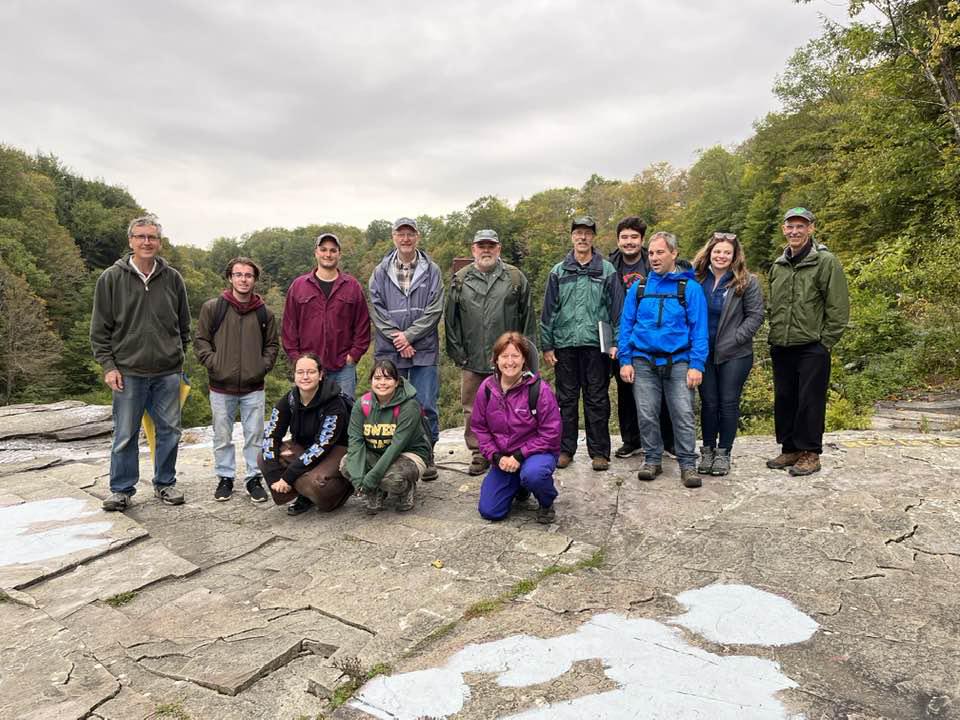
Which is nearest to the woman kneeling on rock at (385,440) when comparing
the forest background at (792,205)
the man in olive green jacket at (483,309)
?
the man in olive green jacket at (483,309)

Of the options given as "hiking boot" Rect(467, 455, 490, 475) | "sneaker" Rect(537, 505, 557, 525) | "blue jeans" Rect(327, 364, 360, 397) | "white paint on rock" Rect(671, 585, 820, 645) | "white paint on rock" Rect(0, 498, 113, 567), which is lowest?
"white paint on rock" Rect(671, 585, 820, 645)

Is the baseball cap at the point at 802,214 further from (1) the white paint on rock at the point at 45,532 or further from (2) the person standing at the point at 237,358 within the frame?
(1) the white paint on rock at the point at 45,532

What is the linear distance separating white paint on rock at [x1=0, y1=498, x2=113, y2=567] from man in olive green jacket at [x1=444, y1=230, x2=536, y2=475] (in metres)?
3.02

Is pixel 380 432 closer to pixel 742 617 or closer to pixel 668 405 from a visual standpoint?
pixel 668 405

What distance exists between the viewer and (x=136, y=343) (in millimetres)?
4785

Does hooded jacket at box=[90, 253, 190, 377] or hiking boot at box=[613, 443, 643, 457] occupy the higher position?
hooded jacket at box=[90, 253, 190, 377]

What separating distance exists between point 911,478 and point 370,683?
14.6 feet

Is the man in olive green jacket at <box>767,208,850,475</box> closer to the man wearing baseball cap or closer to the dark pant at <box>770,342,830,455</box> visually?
the dark pant at <box>770,342,830,455</box>

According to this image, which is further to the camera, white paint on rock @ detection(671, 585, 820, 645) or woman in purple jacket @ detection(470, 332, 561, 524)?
woman in purple jacket @ detection(470, 332, 561, 524)

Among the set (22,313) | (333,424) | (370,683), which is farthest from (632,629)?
(22,313)

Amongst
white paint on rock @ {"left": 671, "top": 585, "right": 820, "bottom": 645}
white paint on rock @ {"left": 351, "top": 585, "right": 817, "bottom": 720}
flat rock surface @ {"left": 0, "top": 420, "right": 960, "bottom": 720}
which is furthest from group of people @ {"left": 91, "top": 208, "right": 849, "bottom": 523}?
white paint on rock @ {"left": 351, "top": 585, "right": 817, "bottom": 720}

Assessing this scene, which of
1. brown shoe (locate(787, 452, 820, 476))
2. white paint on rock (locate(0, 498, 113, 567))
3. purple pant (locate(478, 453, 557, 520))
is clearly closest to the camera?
white paint on rock (locate(0, 498, 113, 567))

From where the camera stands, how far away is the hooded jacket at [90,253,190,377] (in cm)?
474

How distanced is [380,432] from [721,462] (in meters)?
2.85
